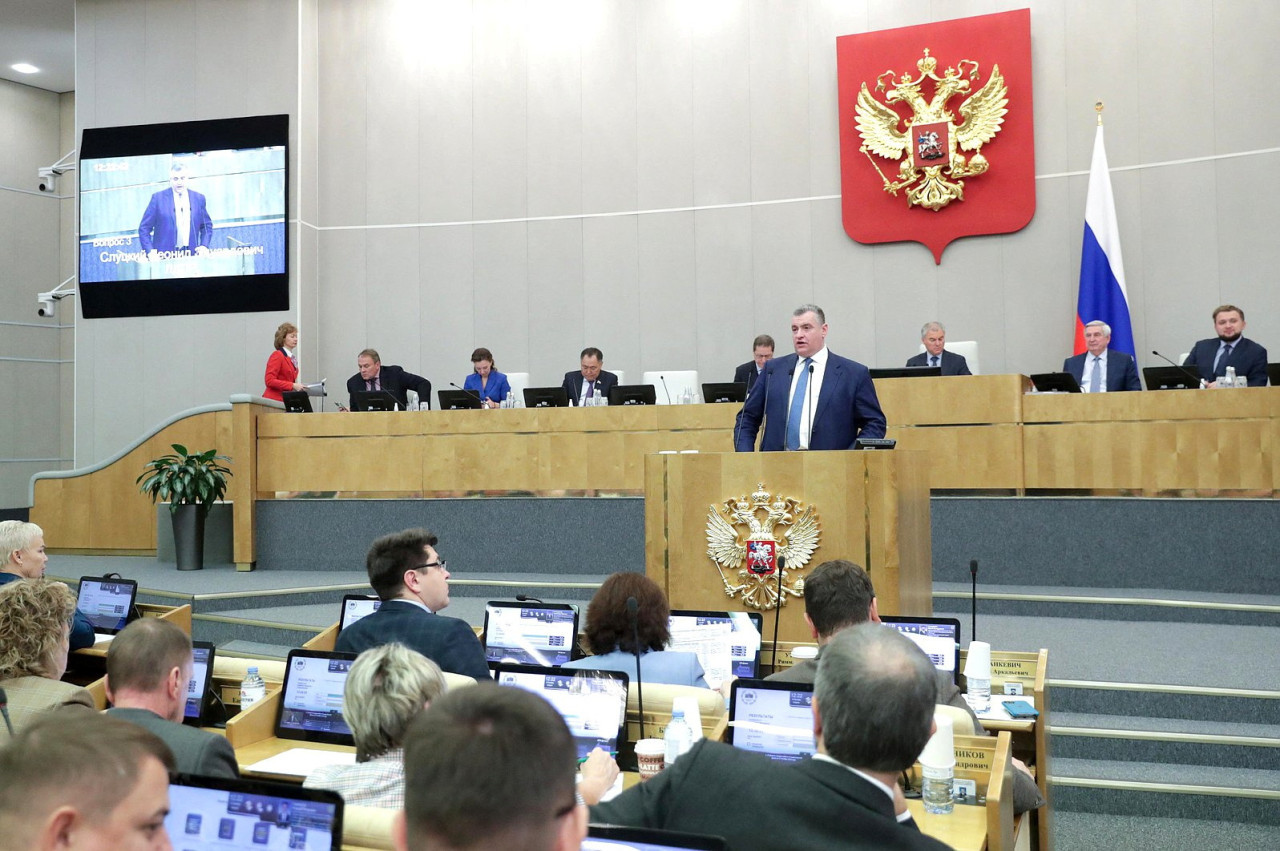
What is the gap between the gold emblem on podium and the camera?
13.9 feet

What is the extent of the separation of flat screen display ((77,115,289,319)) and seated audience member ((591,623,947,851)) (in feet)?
32.4

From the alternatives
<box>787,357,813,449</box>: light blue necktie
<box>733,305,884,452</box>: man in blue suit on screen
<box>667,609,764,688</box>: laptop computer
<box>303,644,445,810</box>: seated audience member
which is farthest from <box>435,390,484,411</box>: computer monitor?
<box>303,644,445,810</box>: seated audience member

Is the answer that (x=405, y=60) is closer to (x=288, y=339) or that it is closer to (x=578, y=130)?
(x=578, y=130)

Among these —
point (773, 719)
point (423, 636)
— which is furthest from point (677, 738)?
point (423, 636)

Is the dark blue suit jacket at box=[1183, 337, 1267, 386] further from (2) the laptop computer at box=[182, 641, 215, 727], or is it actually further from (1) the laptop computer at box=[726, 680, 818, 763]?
(2) the laptop computer at box=[182, 641, 215, 727]

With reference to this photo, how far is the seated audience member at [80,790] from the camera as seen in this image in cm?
120

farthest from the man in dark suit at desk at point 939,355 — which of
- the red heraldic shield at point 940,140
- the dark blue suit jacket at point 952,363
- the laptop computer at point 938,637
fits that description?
the laptop computer at point 938,637

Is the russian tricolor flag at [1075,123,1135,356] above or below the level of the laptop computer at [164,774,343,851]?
above

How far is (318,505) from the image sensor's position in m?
8.36

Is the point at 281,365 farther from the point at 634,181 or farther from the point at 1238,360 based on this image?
the point at 1238,360

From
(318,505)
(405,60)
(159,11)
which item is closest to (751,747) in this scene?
(318,505)

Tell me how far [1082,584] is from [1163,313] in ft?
10.9

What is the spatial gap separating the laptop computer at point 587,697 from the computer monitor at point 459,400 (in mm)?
5380

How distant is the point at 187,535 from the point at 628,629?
20.1 feet
